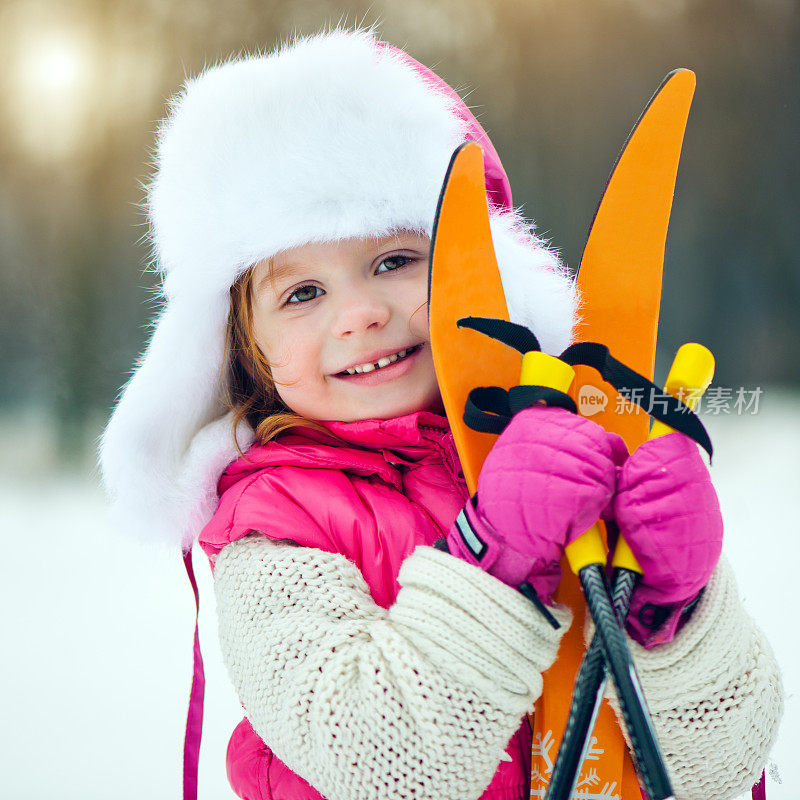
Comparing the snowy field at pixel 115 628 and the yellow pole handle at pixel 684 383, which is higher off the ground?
the yellow pole handle at pixel 684 383

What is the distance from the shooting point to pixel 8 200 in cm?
216

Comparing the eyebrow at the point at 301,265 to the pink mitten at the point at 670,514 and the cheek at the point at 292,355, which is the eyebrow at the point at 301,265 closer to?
the cheek at the point at 292,355

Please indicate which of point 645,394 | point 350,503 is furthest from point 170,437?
point 645,394

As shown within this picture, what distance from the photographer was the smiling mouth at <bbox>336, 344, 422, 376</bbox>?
26.0 inches

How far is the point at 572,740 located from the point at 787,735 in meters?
0.98

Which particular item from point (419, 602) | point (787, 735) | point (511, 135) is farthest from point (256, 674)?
point (511, 135)

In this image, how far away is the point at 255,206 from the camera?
0.63 m

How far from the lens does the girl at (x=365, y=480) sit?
490mm

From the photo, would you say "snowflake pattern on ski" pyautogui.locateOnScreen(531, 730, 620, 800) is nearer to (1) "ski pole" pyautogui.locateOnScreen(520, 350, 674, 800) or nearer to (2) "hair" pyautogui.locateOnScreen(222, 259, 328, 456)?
(1) "ski pole" pyautogui.locateOnScreen(520, 350, 674, 800)

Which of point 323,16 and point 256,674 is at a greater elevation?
point 323,16

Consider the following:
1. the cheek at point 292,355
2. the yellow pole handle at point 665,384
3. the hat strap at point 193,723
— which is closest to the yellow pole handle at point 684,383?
the yellow pole handle at point 665,384

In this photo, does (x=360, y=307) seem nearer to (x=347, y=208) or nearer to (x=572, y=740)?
(x=347, y=208)

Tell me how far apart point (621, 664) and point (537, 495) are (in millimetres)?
103

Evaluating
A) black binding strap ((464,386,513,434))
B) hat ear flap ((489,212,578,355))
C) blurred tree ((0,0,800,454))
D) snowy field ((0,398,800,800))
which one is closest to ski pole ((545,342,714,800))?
black binding strap ((464,386,513,434))
